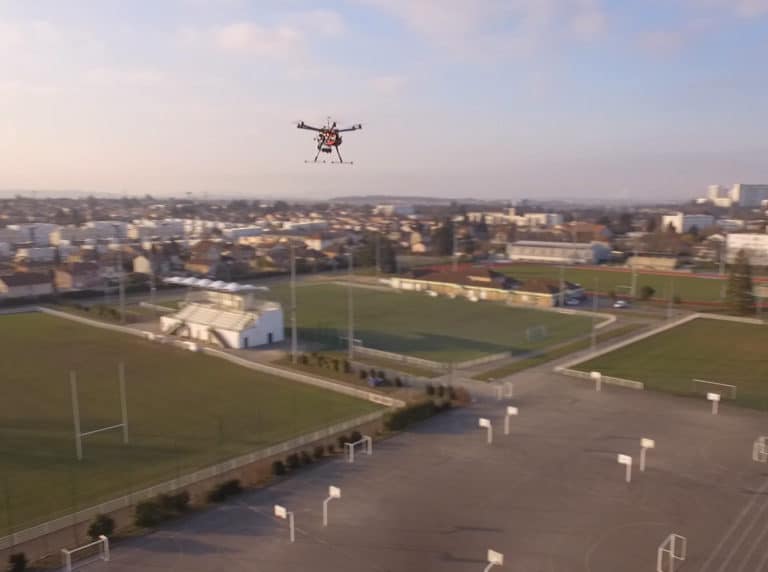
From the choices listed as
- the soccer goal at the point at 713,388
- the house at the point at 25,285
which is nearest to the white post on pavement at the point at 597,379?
the soccer goal at the point at 713,388

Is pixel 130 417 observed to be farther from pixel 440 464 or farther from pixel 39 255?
pixel 39 255

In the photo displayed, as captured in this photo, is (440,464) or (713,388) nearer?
(440,464)

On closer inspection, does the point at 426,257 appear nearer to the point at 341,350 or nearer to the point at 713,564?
the point at 341,350

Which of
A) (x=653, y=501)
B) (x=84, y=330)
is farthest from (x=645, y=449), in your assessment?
(x=84, y=330)

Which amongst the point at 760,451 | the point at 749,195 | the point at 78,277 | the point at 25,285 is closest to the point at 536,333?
the point at 760,451

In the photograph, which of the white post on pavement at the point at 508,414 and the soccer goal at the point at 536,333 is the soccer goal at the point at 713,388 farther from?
the soccer goal at the point at 536,333
